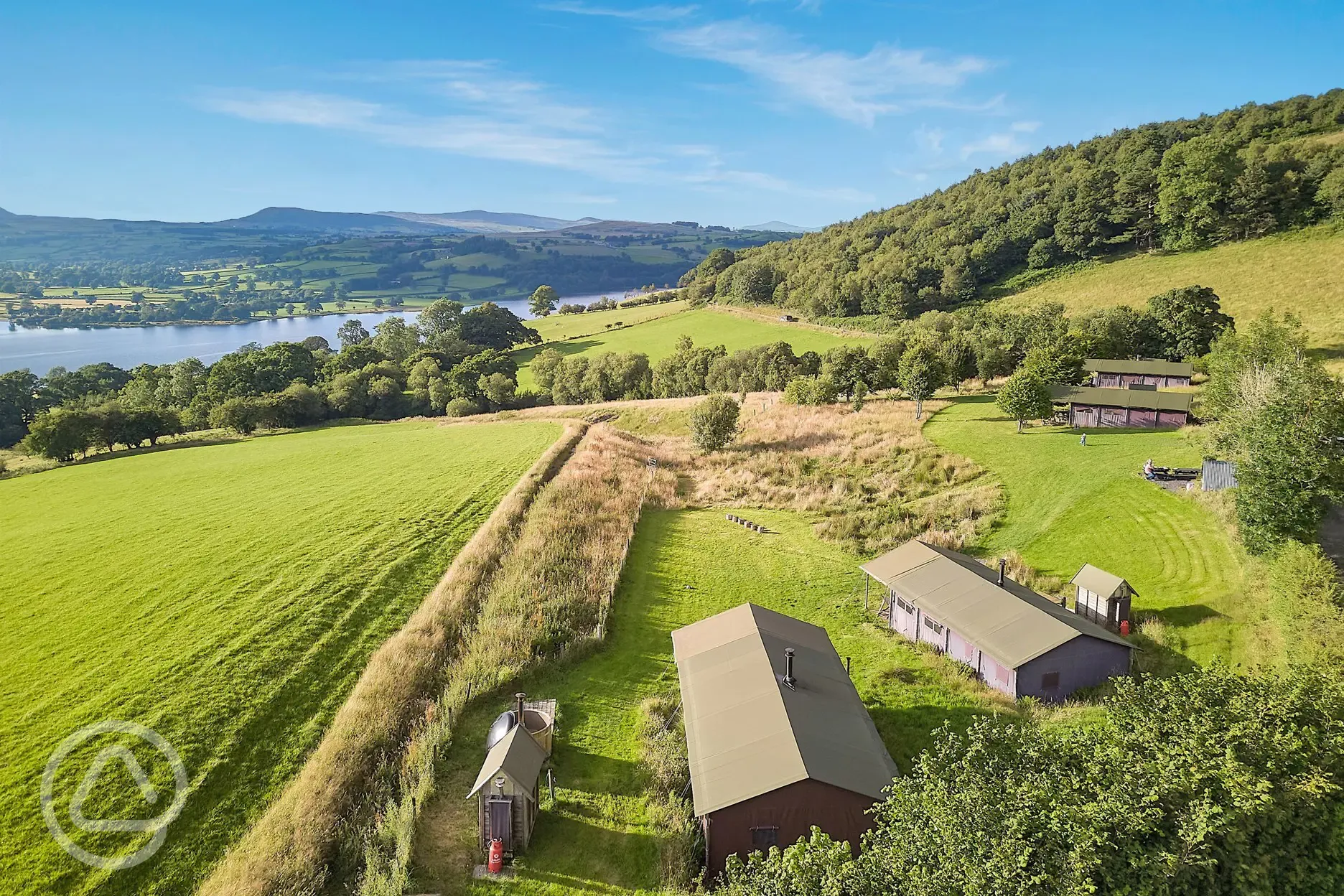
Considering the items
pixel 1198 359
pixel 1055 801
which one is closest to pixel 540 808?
pixel 1055 801

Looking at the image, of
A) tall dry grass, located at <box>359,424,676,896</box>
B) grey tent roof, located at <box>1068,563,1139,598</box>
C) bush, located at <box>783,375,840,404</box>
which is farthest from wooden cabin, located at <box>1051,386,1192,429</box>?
tall dry grass, located at <box>359,424,676,896</box>

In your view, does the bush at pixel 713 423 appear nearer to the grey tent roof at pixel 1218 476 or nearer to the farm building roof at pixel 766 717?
the grey tent roof at pixel 1218 476

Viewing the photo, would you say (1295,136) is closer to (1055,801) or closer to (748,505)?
(748,505)

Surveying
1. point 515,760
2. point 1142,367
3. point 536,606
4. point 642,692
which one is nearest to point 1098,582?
point 642,692

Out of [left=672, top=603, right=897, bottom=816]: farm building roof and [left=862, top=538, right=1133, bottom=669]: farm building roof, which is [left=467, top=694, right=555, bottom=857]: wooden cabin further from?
[left=862, top=538, right=1133, bottom=669]: farm building roof

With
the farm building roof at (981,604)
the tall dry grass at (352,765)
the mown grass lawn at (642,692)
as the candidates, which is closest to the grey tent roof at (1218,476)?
the farm building roof at (981,604)

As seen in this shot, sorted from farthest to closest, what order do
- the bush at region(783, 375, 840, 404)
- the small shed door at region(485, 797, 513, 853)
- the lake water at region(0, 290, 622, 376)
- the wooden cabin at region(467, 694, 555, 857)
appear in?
the lake water at region(0, 290, 622, 376), the bush at region(783, 375, 840, 404), the small shed door at region(485, 797, 513, 853), the wooden cabin at region(467, 694, 555, 857)
